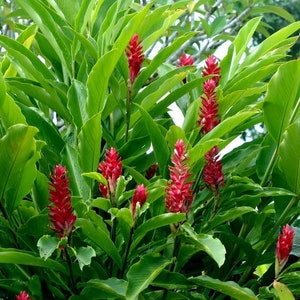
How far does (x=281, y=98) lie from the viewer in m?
1.60

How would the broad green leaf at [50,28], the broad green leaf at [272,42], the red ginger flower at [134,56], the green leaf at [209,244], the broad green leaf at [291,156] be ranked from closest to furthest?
the green leaf at [209,244]
the broad green leaf at [291,156]
the red ginger flower at [134,56]
the broad green leaf at [50,28]
the broad green leaf at [272,42]

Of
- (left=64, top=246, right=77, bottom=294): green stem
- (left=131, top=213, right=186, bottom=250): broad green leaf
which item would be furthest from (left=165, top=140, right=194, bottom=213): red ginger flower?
(left=64, top=246, right=77, bottom=294): green stem

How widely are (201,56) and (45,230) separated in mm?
2248

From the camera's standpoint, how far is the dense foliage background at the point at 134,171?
4.67 feet

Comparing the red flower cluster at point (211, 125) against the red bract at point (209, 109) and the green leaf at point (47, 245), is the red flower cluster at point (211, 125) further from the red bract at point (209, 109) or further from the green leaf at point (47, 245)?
the green leaf at point (47, 245)

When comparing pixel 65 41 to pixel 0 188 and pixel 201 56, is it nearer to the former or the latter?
pixel 0 188

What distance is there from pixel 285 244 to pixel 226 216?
0.15 meters

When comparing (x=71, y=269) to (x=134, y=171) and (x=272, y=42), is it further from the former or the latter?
(x=272, y=42)

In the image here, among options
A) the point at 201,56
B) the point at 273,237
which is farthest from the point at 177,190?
the point at 201,56

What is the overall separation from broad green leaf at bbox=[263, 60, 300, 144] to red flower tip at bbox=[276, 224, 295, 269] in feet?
0.96

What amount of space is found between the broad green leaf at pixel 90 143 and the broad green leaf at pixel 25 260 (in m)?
0.21

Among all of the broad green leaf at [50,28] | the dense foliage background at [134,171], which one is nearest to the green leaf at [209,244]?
the dense foliage background at [134,171]

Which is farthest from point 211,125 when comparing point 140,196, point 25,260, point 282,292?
point 25,260

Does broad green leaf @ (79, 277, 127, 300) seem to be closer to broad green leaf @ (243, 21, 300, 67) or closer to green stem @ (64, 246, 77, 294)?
green stem @ (64, 246, 77, 294)
